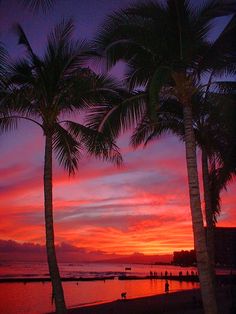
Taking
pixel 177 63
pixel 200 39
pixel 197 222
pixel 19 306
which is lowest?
pixel 19 306

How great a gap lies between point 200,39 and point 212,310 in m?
6.55

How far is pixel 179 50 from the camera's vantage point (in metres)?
10.6

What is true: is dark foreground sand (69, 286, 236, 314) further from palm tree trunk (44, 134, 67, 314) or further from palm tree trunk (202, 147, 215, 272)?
palm tree trunk (44, 134, 67, 314)

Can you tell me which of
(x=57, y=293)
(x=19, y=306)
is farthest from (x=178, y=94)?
(x=19, y=306)

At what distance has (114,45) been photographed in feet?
36.9

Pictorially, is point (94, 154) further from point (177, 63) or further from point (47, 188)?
point (177, 63)

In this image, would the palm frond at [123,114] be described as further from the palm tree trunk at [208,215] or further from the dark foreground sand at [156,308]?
the dark foreground sand at [156,308]

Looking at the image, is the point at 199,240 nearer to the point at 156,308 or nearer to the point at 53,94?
the point at 53,94

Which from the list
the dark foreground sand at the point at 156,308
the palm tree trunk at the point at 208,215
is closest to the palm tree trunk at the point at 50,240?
the palm tree trunk at the point at 208,215

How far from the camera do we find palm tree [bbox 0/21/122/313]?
38.8 feet

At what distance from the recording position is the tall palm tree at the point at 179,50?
994 cm

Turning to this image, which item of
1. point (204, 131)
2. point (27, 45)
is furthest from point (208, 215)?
point (27, 45)

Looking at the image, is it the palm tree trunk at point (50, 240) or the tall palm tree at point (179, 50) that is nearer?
the tall palm tree at point (179, 50)

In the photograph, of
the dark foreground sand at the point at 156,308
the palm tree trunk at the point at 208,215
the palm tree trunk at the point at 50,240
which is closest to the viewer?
the palm tree trunk at the point at 50,240
